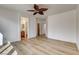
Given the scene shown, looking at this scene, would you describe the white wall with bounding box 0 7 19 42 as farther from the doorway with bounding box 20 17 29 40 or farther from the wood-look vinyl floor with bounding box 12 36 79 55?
the doorway with bounding box 20 17 29 40

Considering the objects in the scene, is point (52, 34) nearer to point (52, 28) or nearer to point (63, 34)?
point (52, 28)

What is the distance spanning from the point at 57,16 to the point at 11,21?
2.59 meters

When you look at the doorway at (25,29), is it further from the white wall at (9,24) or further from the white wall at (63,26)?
the white wall at (63,26)

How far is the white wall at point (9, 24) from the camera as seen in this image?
13.9ft

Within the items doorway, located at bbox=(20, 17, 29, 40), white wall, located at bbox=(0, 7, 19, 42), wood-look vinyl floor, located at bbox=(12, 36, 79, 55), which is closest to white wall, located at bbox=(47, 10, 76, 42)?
wood-look vinyl floor, located at bbox=(12, 36, 79, 55)

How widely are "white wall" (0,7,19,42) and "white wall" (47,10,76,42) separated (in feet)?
7.34

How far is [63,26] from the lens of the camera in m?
5.12

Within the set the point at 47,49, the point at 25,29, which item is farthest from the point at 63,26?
the point at 25,29

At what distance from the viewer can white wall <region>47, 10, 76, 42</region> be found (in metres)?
4.53

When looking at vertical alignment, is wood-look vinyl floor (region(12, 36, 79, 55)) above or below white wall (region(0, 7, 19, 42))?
below

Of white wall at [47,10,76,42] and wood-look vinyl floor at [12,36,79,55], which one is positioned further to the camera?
white wall at [47,10,76,42]

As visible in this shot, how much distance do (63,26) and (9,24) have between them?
270 centimetres
